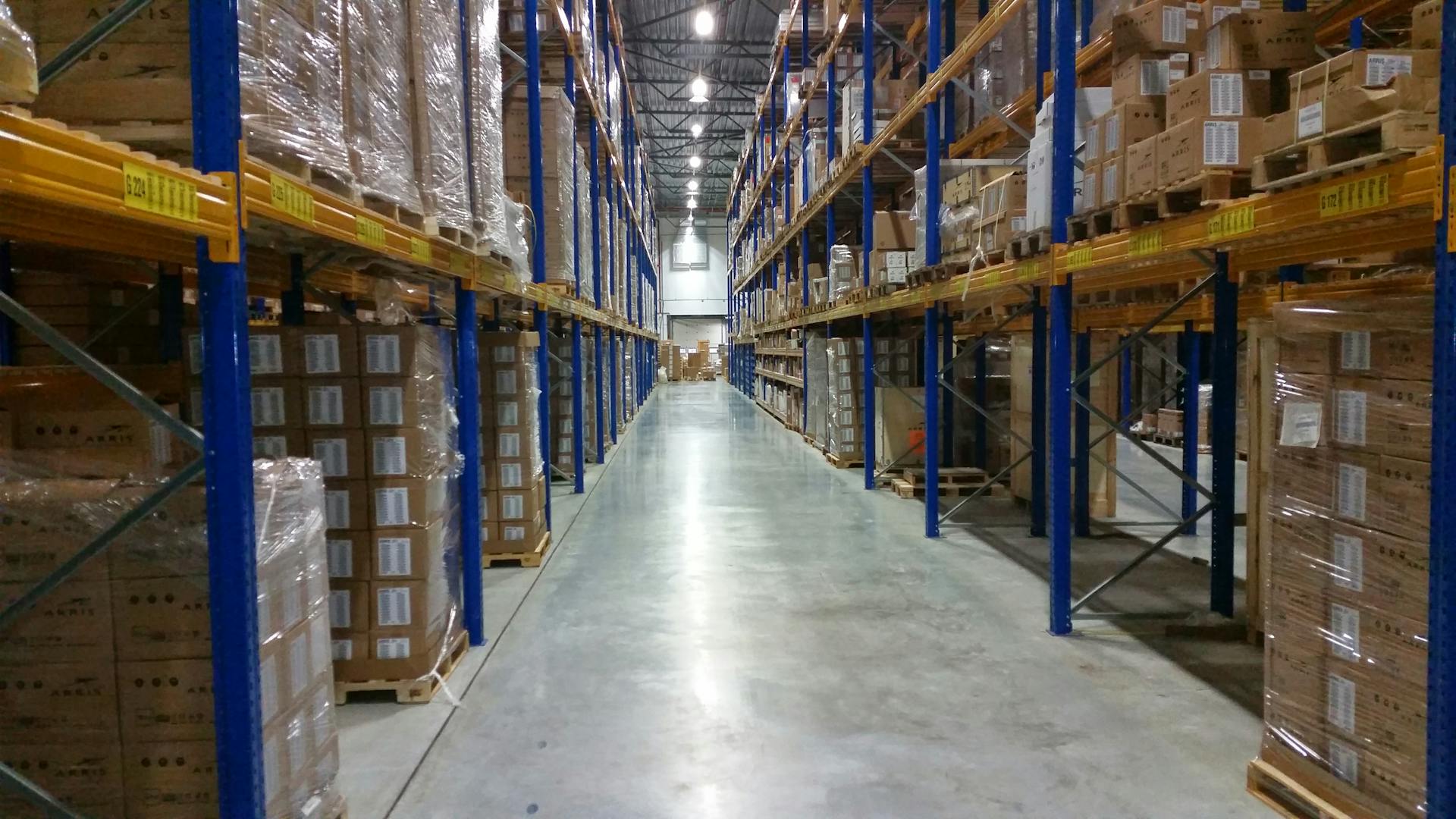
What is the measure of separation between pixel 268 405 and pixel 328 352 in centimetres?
35

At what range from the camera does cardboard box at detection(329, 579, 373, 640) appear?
3.73 metres

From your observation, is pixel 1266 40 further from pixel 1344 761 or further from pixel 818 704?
pixel 818 704

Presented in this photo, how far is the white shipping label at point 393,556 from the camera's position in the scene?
3.71 m

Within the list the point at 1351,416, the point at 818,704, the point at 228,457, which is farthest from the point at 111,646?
the point at 1351,416

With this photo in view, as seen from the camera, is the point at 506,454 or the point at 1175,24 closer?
the point at 1175,24

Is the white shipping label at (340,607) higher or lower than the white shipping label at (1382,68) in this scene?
lower

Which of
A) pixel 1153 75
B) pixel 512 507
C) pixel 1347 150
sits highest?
pixel 1153 75

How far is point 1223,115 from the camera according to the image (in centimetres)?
326

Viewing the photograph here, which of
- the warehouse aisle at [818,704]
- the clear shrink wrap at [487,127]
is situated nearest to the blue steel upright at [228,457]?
the warehouse aisle at [818,704]

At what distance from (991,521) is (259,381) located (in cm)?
577

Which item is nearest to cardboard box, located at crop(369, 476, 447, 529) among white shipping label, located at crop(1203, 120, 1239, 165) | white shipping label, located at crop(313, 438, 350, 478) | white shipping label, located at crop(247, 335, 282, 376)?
white shipping label, located at crop(313, 438, 350, 478)

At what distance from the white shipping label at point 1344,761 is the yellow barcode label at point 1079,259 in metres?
2.21

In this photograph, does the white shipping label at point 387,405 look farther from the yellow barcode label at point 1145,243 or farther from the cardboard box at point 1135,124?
the cardboard box at point 1135,124

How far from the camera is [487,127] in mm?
4484
